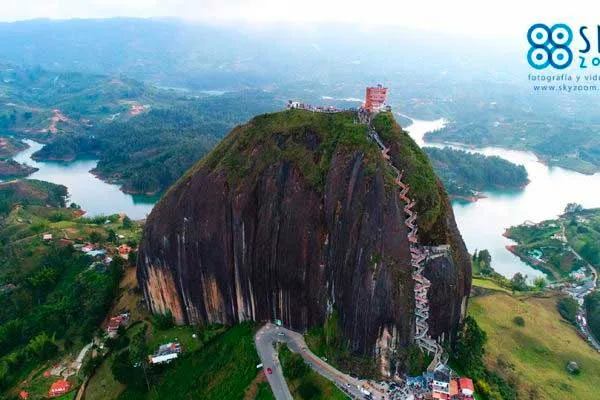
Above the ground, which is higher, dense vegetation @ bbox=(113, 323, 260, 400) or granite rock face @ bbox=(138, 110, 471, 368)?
granite rock face @ bbox=(138, 110, 471, 368)

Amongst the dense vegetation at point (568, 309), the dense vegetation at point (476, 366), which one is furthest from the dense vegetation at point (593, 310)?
the dense vegetation at point (476, 366)

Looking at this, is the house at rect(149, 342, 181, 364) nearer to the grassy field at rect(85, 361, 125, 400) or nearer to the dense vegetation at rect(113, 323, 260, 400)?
the dense vegetation at rect(113, 323, 260, 400)

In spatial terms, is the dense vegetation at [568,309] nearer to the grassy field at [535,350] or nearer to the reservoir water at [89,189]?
the grassy field at [535,350]

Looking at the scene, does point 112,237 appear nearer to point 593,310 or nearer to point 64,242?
point 64,242

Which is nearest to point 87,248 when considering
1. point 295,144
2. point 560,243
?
point 295,144

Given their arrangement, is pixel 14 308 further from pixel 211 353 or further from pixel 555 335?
pixel 555 335

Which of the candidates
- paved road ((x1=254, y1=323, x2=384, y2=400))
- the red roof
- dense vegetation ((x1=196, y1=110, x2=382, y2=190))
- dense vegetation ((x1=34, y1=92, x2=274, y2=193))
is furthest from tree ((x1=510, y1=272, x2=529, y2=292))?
dense vegetation ((x1=34, y1=92, x2=274, y2=193))
